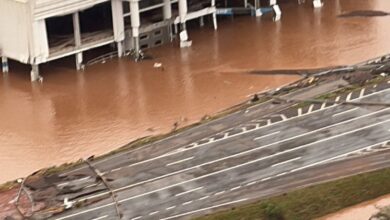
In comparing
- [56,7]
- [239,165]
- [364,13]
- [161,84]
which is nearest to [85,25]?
[56,7]

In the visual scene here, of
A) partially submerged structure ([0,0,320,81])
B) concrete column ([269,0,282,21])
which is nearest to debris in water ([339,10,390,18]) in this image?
concrete column ([269,0,282,21])

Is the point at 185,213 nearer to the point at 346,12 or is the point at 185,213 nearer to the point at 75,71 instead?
the point at 75,71

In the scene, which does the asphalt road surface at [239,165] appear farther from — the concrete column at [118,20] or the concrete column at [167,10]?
the concrete column at [167,10]

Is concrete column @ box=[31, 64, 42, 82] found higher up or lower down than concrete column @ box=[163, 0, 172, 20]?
lower down

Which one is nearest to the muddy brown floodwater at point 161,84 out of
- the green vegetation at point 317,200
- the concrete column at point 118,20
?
the concrete column at point 118,20

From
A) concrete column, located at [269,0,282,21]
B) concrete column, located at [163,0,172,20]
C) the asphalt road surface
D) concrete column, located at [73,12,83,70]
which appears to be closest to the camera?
the asphalt road surface

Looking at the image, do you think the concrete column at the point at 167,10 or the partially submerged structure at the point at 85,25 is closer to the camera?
the partially submerged structure at the point at 85,25

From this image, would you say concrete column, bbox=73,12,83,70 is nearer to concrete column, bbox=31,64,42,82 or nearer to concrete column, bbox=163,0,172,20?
concrete column, bbox=31,64,42,82
